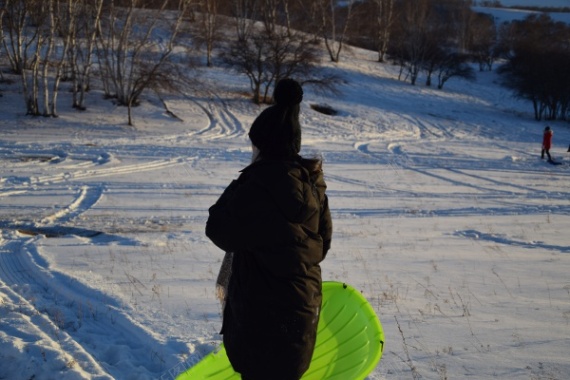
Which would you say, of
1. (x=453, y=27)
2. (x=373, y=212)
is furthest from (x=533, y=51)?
(x=373, y=212)

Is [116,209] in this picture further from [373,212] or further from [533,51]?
[533,51]

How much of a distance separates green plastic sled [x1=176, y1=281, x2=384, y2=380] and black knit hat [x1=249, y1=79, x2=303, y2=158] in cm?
153

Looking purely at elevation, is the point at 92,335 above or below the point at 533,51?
below

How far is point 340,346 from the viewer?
3.71 meters

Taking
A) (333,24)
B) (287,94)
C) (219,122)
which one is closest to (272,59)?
(219,122)

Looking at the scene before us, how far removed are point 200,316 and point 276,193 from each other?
309 cm

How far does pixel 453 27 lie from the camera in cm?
7438

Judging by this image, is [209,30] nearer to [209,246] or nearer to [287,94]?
[209,246]

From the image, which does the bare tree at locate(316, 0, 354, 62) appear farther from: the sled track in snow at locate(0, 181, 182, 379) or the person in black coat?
the person in black coat

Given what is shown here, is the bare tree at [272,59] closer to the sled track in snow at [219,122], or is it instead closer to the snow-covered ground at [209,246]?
the sled track in snow at [219,122]

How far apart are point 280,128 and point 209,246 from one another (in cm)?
617

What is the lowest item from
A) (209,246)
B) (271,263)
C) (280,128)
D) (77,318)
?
(209,246)

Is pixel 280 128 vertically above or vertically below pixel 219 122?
above

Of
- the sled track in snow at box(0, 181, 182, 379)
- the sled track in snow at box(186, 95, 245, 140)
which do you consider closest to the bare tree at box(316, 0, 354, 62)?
the sled track in snow at box(186, 95, 245, 140)
